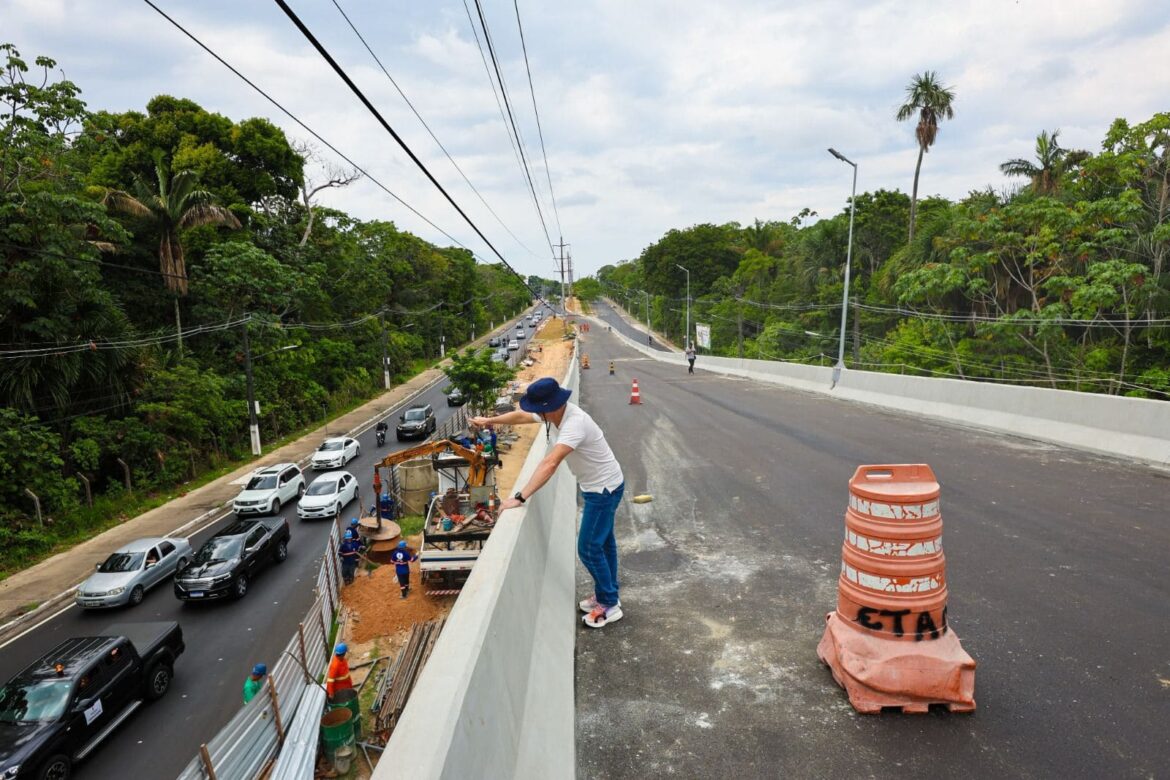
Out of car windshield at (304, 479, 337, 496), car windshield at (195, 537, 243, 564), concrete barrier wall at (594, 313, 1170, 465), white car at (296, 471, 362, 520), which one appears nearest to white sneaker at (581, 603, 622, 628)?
concrete barrier wall at (594, 313, 1170, 465)

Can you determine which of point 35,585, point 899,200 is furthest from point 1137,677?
point 899,200

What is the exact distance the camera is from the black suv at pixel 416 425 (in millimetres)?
31250

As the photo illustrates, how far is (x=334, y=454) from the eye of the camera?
26.1 m

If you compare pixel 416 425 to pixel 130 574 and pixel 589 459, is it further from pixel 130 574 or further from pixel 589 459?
pixel 589 459

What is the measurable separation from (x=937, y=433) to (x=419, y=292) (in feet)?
214

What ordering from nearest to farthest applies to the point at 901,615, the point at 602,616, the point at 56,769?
the point at 901,615, the point at 602,616, the point at 56,769

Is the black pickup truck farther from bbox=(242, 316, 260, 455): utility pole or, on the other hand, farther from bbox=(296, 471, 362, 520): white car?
bbox=(242, 316, 260, 455): utility pole

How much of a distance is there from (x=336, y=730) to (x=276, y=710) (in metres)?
0.82

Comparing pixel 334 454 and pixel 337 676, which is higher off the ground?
pixel 337 676

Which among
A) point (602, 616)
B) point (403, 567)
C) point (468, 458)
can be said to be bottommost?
point (403, 567)

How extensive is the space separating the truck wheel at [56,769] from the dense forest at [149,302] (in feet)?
40.4

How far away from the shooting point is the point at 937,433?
1230 centimetres

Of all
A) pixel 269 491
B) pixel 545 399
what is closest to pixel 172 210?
pixel 269 491

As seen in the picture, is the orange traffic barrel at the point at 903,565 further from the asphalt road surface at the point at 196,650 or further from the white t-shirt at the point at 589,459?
the asphalt road surface at the point at 196,650
